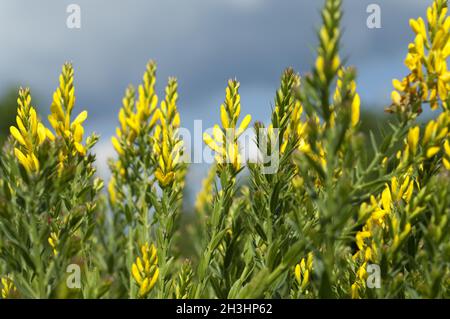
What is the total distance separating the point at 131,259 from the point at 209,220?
652mm

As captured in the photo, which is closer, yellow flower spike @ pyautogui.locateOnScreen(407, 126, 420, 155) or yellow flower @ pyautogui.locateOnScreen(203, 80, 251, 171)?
yellow flower spike @ pyautogui.locateOnScreen(407, 126, 420, 155)

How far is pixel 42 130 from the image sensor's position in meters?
1.85

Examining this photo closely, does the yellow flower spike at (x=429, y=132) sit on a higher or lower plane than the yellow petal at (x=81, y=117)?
lower

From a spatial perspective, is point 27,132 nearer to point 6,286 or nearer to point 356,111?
point 6,286

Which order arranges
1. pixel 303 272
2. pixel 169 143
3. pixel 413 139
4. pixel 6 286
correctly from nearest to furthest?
pixel 413 139 < pixel 6 286 < pixel 303 272 < pixel 169 143

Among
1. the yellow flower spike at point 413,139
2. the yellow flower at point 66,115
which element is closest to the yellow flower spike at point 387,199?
the yellow flower spike at point 413,139

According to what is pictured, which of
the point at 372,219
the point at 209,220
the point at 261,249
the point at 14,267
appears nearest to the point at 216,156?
the point at 209,220

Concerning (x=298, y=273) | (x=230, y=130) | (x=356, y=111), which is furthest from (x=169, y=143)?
(x=356, y=111)

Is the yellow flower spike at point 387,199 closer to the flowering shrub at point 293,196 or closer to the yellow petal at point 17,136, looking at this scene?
the flowering shrub at point 293,196

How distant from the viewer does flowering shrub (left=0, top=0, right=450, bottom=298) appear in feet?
4.29

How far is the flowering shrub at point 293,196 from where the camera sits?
1.31 meters

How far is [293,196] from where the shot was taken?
1.64 metres

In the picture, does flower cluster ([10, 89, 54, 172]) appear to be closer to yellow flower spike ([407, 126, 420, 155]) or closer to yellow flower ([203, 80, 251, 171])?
yellow flower ([203, 80, 251, 171])

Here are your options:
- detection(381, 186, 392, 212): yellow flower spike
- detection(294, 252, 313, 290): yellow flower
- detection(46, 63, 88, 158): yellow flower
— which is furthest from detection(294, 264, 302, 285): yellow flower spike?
detection(46, 63, 88, 158): yellow flower
